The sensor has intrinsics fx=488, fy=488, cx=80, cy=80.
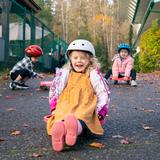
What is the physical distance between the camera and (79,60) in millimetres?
4691

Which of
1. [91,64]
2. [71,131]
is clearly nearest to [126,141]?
[71,131]

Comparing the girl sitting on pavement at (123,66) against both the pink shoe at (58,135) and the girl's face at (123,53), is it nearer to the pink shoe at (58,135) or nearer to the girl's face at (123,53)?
the girl's face at (123,53)

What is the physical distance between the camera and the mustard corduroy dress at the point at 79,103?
4355mm

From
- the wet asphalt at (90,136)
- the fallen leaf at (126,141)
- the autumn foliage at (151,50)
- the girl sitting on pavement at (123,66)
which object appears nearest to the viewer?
the wet asphalt at (90,136)

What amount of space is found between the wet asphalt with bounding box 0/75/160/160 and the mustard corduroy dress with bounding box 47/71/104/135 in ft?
0.48

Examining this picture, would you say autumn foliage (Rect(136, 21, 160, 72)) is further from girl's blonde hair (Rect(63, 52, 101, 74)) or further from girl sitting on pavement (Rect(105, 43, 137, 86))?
girl's blonde hair (Rect(63, 52, 101, 74))

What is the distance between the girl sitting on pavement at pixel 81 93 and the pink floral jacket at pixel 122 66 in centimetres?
701

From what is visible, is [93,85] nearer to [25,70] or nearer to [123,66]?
[25,70]

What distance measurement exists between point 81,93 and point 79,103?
0.43ft

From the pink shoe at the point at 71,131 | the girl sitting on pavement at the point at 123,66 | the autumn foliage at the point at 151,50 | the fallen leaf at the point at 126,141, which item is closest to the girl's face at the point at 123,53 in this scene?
the girl sitting on pavement at the point at 123,66

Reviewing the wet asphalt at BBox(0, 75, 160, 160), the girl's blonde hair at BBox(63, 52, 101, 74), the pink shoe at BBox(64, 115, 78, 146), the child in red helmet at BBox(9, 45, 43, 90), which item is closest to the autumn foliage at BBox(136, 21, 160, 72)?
the child in red helmet at BBox(9, 45, 43, 90)

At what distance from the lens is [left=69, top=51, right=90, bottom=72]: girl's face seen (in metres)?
4.69

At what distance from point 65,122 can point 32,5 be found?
2188 cm

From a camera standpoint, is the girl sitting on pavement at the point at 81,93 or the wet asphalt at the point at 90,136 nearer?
the wet asphalt at the point at 90,136
